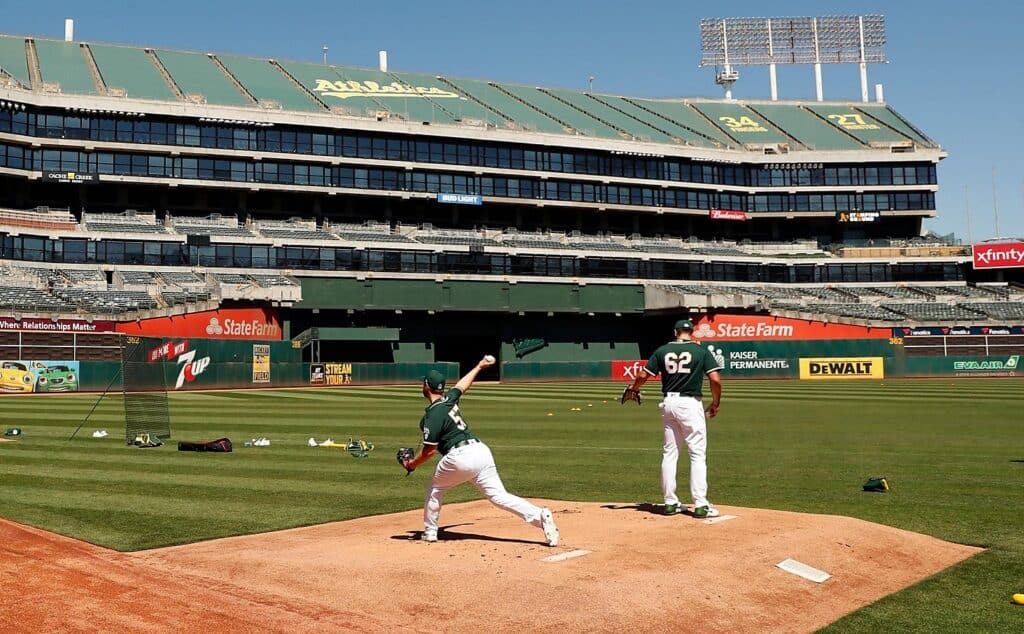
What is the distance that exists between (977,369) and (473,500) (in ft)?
203

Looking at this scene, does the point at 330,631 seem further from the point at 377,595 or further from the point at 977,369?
the point at 977,369

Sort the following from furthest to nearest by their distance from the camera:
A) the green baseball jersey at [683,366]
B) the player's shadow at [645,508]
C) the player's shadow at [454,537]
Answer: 1. the player's shadow at [645,508]
2. the green baseball jersey at [683,366]
3. the player's shadow at [454,537]

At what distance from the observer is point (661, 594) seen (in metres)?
8.51

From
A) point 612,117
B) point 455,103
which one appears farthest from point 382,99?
point 612,117

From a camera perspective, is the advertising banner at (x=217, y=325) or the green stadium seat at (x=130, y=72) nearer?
the advertising banner at (x=217, y=325)

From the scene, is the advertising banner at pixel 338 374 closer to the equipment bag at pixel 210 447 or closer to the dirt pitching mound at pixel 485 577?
the equipment bag at pixel 210 447

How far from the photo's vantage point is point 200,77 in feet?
261

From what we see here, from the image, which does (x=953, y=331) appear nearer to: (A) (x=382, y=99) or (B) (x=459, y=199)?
(B) (x=459, y=199)

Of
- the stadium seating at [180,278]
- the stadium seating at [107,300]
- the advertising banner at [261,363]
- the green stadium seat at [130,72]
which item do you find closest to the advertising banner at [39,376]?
the stadium seating at [107,300]

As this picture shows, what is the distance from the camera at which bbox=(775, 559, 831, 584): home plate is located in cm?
919

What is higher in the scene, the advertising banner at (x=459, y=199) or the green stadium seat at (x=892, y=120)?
the green stadium seat at (x=892, y=120)

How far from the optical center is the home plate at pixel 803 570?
30.1 ft

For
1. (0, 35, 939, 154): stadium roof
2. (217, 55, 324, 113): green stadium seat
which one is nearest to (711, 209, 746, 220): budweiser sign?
(0, 35, 939, 154): stadium roof

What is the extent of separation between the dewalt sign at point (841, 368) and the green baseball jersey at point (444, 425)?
187 ft
